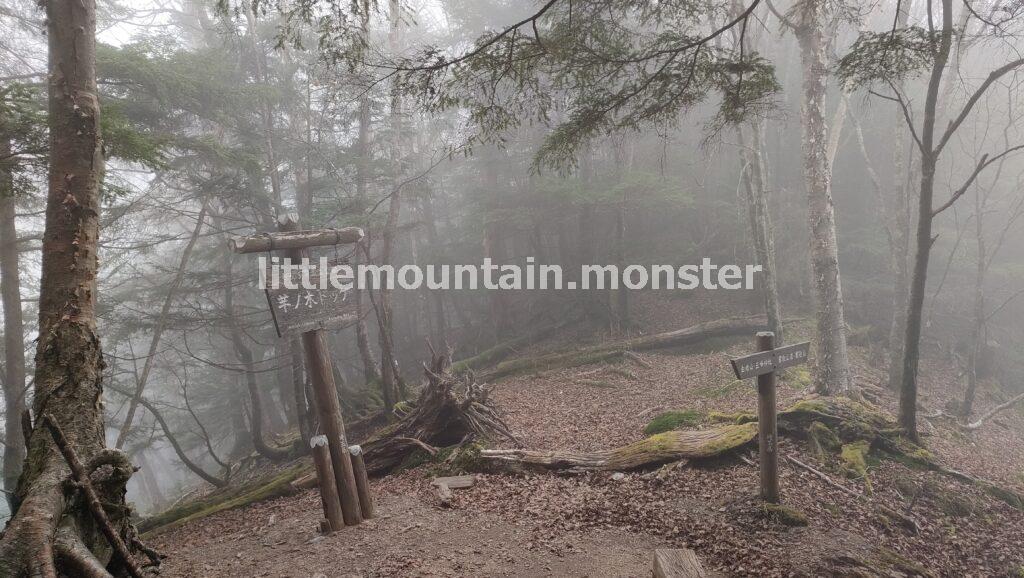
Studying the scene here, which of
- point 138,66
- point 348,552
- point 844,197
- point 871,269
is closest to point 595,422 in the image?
point 348,552

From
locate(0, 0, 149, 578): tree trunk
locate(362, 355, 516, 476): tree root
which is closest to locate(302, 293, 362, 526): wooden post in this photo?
locate(0, 0, 149, 578): tree trunk

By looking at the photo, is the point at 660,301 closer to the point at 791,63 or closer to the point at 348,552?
the point at 791,63

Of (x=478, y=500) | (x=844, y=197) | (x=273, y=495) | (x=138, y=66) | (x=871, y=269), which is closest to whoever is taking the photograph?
(x=478, y=500)

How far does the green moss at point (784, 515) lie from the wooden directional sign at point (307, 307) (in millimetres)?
5205

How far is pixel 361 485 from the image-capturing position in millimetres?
5930

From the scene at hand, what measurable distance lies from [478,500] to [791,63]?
24134 mm

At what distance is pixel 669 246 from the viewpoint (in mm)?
19359

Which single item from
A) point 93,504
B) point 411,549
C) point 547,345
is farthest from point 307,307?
point 547,345

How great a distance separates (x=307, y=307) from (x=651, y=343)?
11338 millimetres

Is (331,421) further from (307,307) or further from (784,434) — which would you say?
(784,434)

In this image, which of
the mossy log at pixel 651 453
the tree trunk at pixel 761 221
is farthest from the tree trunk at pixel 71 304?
the tree trunk at pixel 761 221

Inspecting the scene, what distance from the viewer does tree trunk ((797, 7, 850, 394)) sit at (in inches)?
361

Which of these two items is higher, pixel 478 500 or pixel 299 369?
pixel 299 369

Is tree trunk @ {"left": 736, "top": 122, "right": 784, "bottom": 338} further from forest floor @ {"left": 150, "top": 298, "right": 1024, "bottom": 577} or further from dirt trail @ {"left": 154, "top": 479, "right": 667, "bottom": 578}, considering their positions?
dirt trail @ {"left": 154, "top": 479, "right": 667, "bottom": 578}
